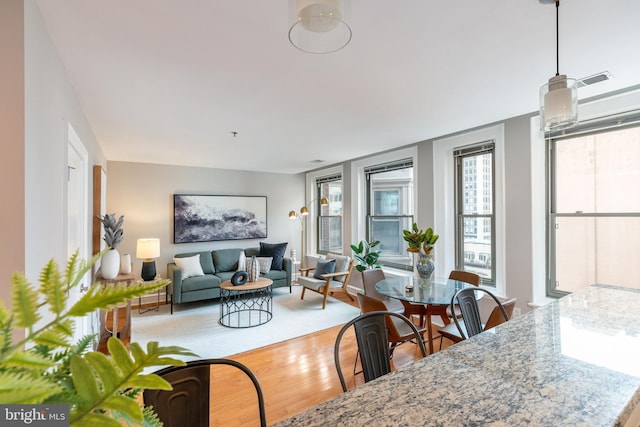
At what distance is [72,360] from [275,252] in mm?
5563

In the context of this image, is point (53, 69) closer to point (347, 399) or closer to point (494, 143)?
point (347, 399)

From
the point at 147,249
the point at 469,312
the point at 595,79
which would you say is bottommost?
the point at 469,312

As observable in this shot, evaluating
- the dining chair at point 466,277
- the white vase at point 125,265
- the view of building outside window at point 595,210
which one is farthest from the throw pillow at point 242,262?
the view of building outside window at point 595,210

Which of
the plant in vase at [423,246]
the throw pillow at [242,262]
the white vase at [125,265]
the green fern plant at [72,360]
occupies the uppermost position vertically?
the green fern plant at [72,360]

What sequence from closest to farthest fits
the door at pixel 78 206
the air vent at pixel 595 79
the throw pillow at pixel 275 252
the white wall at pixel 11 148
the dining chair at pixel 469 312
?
the white wall at pixel 11 148 → the dining chair at pixel 469 312 → the air vent at pixel 595 79 → the door at pixel 78 206 → the throw pillow at pixel 275 252

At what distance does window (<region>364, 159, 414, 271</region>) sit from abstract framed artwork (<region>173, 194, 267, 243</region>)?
8.00ft

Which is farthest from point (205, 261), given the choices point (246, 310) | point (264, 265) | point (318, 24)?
point (318, 24)

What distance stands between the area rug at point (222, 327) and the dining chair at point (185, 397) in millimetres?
2399

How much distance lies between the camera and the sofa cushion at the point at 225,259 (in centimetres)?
562

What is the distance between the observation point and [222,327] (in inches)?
157

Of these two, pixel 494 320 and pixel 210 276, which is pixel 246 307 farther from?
pixel 494 320

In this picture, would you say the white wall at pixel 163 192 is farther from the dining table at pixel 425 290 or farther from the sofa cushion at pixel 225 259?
the dining table at pixel 425 290

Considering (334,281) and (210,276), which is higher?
(210,276)

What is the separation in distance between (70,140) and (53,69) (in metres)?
0.61
